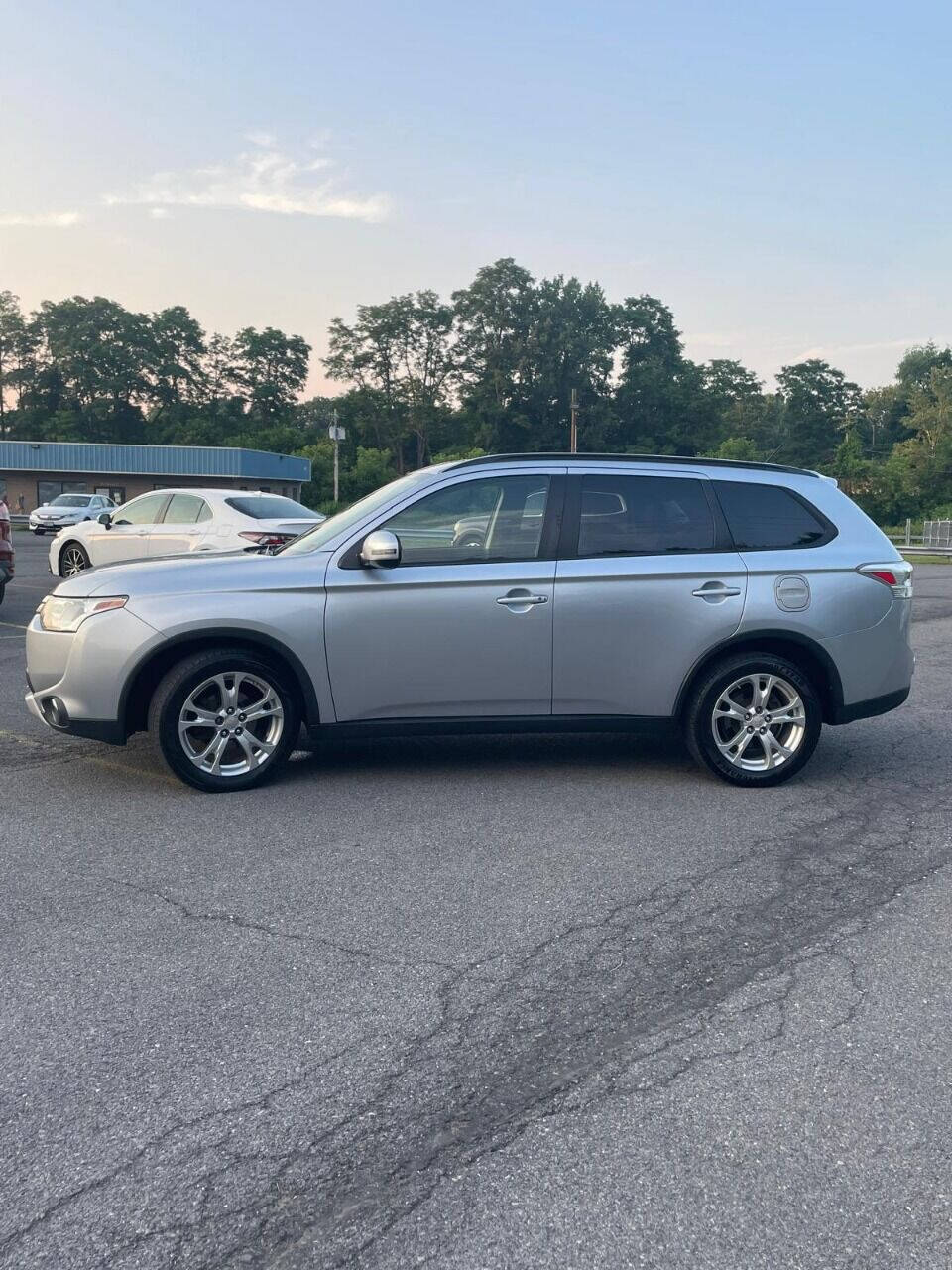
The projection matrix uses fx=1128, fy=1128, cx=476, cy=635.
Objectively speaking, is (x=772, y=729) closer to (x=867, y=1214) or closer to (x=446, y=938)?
(x=446, y=938)

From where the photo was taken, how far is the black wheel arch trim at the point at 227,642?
5.82 meters

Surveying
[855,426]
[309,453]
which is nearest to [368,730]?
[309,453]

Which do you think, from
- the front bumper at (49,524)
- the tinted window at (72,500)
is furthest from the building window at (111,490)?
the front bumper at (49,524)

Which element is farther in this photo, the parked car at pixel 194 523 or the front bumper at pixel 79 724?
the parked car at pixel 194 523

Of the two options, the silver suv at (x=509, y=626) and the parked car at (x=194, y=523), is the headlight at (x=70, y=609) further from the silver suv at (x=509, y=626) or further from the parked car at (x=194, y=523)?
the parked car at (x=194, y=523)

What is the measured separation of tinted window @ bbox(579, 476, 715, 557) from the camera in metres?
6.28

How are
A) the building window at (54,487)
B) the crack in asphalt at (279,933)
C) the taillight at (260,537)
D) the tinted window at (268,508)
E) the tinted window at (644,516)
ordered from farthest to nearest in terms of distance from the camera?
1. the building window at (54,487)
2. the tinted window at (268,508)
3. the taillight at (260,537)
4. the tinted window at (644,516)
5. the crack in asphalt at (279,933)

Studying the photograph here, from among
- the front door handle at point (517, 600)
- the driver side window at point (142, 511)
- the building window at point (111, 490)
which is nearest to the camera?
the front door handle at point (517, 600)

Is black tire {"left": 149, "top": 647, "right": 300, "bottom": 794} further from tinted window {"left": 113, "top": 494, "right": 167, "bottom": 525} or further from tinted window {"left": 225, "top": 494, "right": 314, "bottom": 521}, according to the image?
tinted window {"left": 113, "top": 494, "right": 167, "bottom": 525}

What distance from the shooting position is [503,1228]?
2398 mm

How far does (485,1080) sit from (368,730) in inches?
123

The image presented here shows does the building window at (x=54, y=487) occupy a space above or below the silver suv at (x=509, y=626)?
above

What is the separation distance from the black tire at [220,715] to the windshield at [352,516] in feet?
2.40

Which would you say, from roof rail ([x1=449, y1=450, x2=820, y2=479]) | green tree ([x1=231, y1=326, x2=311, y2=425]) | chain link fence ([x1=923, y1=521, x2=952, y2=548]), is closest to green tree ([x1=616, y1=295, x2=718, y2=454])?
green tree ([x1=231, y1=326, x2=311, y2=425])
